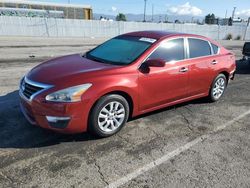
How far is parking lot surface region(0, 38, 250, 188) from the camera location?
314cm

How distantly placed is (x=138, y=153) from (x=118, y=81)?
113 cm

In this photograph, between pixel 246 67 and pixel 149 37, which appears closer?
pixel 149 37

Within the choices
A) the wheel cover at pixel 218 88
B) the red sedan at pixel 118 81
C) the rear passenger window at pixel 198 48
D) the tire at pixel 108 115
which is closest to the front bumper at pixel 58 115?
the red sedan at pixel 118 81

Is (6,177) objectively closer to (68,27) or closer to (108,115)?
(108,115)

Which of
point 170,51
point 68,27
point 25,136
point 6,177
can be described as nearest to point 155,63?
point 170,51

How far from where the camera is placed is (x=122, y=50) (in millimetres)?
4863

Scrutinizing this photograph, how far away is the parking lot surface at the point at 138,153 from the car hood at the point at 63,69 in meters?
0.91

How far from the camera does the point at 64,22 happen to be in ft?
93.6

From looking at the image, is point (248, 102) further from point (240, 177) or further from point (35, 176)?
point (35, 176)

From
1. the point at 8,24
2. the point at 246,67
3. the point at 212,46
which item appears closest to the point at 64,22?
the point at 8,24

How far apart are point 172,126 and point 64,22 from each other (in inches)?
1038

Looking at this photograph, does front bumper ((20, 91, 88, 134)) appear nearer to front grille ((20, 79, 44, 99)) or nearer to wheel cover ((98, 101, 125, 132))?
front grille ((20, 79, 44, 99))

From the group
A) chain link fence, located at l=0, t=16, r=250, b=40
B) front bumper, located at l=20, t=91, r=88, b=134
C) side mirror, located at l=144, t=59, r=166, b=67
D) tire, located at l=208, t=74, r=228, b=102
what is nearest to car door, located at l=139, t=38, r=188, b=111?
side mirror, located at l=144, t=59, r=166, b=67

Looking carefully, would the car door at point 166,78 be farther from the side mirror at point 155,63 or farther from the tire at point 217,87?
the tire at point 217,87
